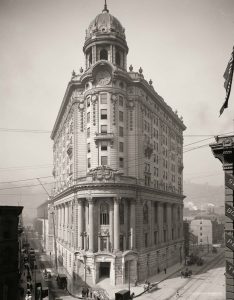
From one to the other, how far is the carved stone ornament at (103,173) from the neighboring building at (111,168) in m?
0.17

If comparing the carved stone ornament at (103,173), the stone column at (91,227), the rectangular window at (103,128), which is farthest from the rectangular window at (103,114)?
the stone column at (91,227)

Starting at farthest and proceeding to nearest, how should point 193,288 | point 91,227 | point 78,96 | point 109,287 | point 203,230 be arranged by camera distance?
1. point 203,230
2. point 78,96
3. point 91,227
4. point 109,287
5. point 193,288

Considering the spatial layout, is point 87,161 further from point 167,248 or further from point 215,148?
point 215,148

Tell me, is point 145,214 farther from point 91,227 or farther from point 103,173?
point 103,173

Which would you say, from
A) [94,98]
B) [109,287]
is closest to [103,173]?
[94,98]

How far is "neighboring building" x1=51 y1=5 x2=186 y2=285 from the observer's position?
199ft

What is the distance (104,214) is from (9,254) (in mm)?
18597

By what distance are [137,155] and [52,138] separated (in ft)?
192

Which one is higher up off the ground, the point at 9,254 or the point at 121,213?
the point at 121,213

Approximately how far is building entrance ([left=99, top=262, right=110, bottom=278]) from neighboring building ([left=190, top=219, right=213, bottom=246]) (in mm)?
91768

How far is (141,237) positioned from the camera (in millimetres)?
64875

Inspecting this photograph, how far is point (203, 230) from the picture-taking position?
146 m

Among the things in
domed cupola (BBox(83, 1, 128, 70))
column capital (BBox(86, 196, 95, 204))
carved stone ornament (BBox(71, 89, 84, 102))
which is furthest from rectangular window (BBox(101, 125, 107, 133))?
column capital (BBox(86, 196, 95, 204))

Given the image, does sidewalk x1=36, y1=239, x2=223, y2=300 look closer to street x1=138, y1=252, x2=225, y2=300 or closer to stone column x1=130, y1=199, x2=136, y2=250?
street x1=138, y1=252, x2=225, y2=300
